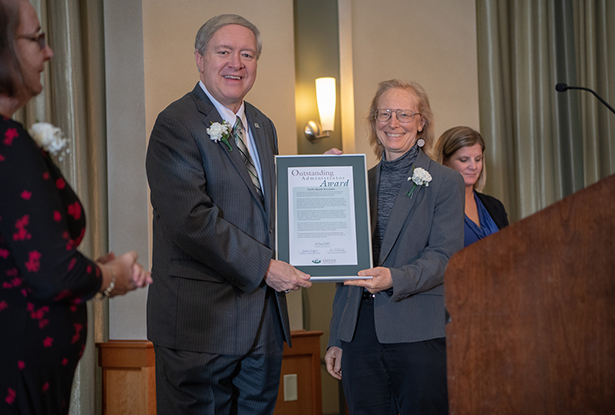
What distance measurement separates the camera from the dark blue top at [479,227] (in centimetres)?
300

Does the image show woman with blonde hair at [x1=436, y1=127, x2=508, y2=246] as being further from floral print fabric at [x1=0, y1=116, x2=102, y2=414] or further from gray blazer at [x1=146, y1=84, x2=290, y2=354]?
floral print fabric at [x1=0, y1=116, x2=102, y2=414]

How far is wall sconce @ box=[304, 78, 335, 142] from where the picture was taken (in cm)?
388

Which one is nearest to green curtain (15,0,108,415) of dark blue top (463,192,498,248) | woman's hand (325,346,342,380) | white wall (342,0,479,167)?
woman's hand (325,346,342,380)

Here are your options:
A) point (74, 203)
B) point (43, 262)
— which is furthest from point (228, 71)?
point (43, 262)

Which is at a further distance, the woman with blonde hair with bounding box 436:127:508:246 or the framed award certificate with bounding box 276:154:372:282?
the woman with blonde hair with bounding box 436:127:508:246

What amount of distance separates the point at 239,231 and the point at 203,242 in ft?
0.48

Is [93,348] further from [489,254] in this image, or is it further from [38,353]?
[489,254]

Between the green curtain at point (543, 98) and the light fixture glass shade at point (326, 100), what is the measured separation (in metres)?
1.52

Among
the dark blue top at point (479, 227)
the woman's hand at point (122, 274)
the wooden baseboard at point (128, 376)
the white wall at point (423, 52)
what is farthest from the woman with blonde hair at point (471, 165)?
the woman's hand at point (122, 274)

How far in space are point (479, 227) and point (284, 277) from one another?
151cm

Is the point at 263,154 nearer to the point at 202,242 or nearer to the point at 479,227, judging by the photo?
the point at 202,242

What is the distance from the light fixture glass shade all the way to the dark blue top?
3.74ft

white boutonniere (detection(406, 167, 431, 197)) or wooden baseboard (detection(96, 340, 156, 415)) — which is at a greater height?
white boutonniere (detection(406, 167, 431, 197))

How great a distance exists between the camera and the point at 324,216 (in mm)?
2184
